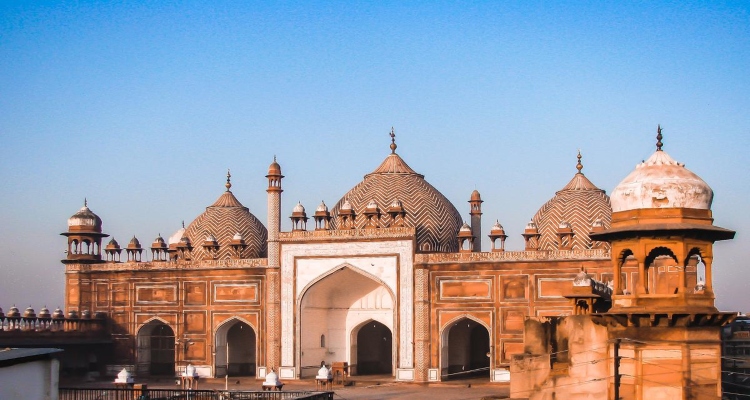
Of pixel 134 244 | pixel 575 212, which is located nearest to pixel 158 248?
pixel 134 244

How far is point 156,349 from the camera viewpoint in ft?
94.4

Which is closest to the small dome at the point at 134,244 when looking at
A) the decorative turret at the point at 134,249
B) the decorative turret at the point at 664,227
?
the decorative turret at the point at 134,249

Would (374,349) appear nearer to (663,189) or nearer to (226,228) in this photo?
(226,228)

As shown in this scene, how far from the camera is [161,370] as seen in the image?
28.7m

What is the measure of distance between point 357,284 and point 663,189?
A: 16490 millimetres

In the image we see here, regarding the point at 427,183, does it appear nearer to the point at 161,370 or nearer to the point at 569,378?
the point at 161,370

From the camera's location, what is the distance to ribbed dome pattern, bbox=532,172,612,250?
26.9 meters

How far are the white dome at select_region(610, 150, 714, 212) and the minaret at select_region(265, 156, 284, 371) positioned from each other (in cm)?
1577

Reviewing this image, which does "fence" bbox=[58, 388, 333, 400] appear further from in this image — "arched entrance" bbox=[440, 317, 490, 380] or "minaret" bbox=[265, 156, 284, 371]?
"arched entrance" bbox=[440, 317, 490, 380]

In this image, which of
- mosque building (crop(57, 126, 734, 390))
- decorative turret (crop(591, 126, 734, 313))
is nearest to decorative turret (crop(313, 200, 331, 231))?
mosque building (crop(57, 126, 734, 390))

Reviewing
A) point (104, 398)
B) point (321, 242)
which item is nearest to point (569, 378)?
point (104, 398)

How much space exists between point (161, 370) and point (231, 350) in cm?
195

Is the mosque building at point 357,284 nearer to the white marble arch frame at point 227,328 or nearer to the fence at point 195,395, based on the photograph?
the white marble arch frame at point 227,328

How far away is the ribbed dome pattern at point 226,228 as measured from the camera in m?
30.9
